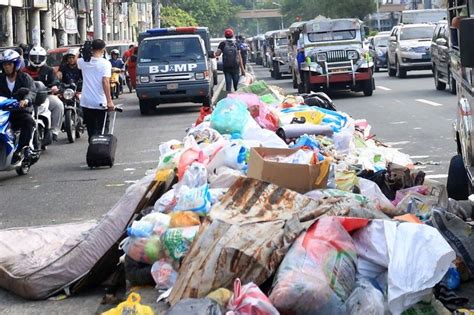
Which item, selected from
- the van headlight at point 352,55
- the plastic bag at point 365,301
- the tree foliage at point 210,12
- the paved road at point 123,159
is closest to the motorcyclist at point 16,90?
the paved road at point 123,159

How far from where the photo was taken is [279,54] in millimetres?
43312

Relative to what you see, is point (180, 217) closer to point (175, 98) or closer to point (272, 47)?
point (175, 98)

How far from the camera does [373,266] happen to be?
6.15 meters

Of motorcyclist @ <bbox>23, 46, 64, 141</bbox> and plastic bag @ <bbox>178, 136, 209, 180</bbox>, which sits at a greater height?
motorcyclist @ <bbox>23, 46, 64, 141</bbox>

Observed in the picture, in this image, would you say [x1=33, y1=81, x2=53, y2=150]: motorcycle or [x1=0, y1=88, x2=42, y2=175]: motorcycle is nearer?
[x1=0, y1=88, x2=42, y2=175]: motorcycle

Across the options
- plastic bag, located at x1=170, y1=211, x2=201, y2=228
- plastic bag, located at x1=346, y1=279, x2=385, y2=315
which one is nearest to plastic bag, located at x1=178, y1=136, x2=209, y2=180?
plastic bag, located at x1=170, y1=211, x2=201, y2=228

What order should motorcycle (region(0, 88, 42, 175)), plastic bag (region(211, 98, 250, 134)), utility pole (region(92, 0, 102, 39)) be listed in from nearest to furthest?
plastic bag (region(211, 98, 250, 134)) → motorcycle (region(0, 88, 42, 175)) → utility pole (region(92, 0, 102, 39))

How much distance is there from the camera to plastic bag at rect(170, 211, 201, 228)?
710cm

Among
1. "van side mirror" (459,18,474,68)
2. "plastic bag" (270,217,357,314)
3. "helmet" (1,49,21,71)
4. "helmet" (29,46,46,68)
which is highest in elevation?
"helmet" (29,46,46,68)

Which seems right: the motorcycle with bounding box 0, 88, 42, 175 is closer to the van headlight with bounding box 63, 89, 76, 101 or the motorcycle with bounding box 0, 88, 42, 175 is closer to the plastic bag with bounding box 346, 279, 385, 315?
the van headlight with bounding box 63, 89, 76, 101

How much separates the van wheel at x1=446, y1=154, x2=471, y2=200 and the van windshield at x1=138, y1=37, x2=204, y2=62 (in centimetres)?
1624

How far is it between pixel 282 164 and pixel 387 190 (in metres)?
1.35

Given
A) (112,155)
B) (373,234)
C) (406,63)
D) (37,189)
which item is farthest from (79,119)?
(406,63)

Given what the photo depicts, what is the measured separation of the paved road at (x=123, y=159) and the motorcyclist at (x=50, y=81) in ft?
1.76
